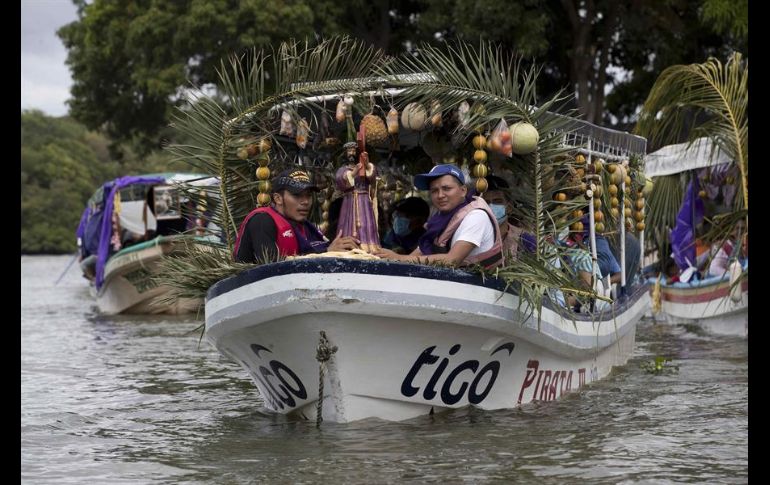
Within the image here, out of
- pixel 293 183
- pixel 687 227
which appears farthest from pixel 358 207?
pixel 687 227

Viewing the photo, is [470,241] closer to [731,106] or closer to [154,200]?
[731,106]

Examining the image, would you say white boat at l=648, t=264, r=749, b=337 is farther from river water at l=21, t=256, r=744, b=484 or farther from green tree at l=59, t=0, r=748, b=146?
green tree at l=59, t=0, r=748, b=146

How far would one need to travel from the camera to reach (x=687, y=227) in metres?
18.3

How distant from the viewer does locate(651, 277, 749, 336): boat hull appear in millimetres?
Answer: 16422

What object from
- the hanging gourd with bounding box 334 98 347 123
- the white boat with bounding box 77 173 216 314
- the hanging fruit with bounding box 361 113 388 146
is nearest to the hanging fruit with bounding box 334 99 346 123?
the hanging gourd with bounding box 334 98 347 123

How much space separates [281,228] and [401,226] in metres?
1.98

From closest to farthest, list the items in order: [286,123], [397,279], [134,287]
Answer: [397,279]
[286,123]
[134,287]

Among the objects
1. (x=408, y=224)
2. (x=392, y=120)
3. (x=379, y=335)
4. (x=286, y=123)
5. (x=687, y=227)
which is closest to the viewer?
(x=379, y=335)

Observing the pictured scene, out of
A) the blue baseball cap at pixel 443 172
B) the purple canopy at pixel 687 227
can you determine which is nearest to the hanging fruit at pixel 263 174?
the blue baseball cap at pixel 443 172

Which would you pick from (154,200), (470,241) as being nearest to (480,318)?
(470,241)

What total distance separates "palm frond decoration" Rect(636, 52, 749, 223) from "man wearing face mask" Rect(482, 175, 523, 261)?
4978 mm

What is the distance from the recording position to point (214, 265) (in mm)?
9047

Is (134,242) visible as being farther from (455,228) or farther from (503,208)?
(455,228)

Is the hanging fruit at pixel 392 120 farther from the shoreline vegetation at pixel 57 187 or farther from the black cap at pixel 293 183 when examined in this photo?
the shoreline vegetation at pixel 57 187
